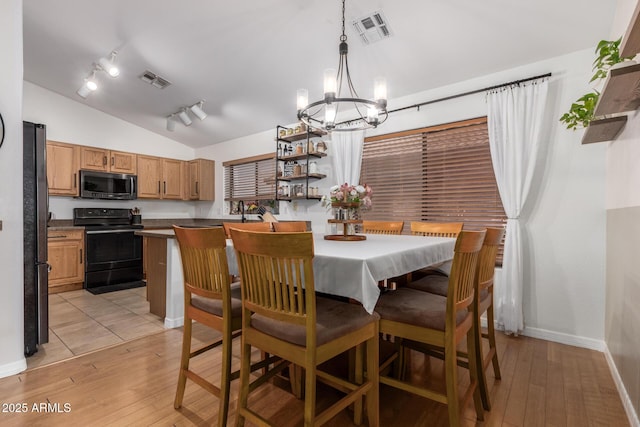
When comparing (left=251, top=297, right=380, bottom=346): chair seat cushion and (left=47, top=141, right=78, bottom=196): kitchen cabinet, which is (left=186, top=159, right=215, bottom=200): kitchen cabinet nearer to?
(left=47, top=141, right=78, bottom=196): kitchen cabinet

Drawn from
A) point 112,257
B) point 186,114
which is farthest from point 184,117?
point 112,257

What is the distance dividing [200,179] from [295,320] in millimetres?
4875

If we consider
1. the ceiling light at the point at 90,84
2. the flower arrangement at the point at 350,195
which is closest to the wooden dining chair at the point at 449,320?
the flower arrangement at the point at 350,195

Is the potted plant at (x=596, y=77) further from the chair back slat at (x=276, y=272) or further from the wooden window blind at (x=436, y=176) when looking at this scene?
the chair back slat at (x=276, y=272)

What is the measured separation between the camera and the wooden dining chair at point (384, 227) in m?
2.96

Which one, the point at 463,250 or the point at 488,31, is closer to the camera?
the point at 463,250

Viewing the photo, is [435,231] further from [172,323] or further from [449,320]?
[172,323]

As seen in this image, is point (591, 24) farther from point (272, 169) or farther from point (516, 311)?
point (272, 169)

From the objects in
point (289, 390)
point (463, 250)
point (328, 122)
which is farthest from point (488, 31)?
point (289, 390)

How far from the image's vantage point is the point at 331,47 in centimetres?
283

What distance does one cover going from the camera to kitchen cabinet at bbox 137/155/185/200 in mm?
5120

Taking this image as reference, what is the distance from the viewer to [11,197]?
200 centimetres

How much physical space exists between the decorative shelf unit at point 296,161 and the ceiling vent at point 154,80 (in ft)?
4.81

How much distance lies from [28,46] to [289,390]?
4.46 meters
